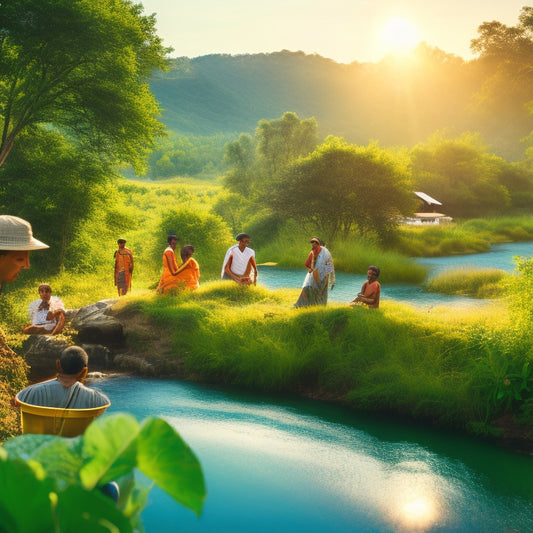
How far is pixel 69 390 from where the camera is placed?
3688mm

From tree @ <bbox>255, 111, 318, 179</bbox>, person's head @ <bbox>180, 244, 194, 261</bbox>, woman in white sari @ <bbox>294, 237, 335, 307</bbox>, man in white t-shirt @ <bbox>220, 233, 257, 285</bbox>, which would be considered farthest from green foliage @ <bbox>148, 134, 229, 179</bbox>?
woman in white sari @ <bbox>294, 237, 335, 307</bbox>

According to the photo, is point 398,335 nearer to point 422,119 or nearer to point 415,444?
point 415,444

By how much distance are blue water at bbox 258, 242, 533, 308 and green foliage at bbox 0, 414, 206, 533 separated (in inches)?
467

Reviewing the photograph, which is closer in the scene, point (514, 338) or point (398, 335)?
point (514, 338)

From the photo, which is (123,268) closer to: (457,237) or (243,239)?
(243,239)

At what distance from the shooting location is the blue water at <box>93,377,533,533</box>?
6.38m

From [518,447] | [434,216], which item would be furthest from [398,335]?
[434,216]

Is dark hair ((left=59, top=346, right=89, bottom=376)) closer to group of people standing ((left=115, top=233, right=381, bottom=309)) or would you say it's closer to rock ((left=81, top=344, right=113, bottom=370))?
group of people standing ((left=115, top=233, right=381, bottom=309))

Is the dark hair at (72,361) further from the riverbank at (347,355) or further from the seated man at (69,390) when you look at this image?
the riverbank at (347,355)

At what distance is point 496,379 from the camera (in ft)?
29.9

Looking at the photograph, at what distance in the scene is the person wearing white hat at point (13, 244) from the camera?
3.12 metres

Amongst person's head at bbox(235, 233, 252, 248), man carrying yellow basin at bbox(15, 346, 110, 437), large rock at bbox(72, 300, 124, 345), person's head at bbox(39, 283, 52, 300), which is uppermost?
person's head at bbox(235, 233, 252, 248)

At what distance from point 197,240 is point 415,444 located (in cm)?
1491

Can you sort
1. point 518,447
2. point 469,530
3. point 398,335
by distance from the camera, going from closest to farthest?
1. point 469,530
2. point 518,447
3. point 398,335
